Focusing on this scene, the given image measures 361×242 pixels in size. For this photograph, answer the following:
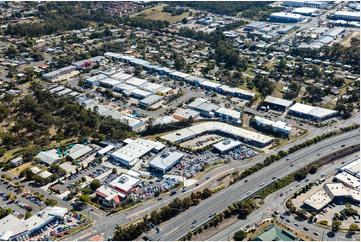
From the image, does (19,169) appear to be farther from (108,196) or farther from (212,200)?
(212,200)

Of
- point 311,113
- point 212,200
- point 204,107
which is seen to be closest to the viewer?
point 212,200

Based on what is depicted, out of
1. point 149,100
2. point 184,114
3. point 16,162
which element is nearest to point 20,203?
point 16,162

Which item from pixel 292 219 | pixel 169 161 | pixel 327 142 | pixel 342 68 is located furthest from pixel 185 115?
pixel 342 68

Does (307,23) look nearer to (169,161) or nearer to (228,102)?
(228,102)

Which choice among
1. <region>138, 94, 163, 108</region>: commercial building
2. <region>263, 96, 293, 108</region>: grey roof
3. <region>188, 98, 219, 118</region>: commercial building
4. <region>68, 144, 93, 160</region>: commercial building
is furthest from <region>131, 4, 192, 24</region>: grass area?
<region>68, 144, 93, 160</region>: commercial building

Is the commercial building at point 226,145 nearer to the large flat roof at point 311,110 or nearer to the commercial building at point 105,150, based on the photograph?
the commercial building at point 105,150

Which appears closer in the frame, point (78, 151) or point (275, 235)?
point (275, 235)

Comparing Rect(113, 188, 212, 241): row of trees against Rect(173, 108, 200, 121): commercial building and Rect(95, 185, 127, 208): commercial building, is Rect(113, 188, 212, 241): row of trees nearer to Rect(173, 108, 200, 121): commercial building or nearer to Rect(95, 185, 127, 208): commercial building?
Rect(95, 185, 127, 208): commercial building
